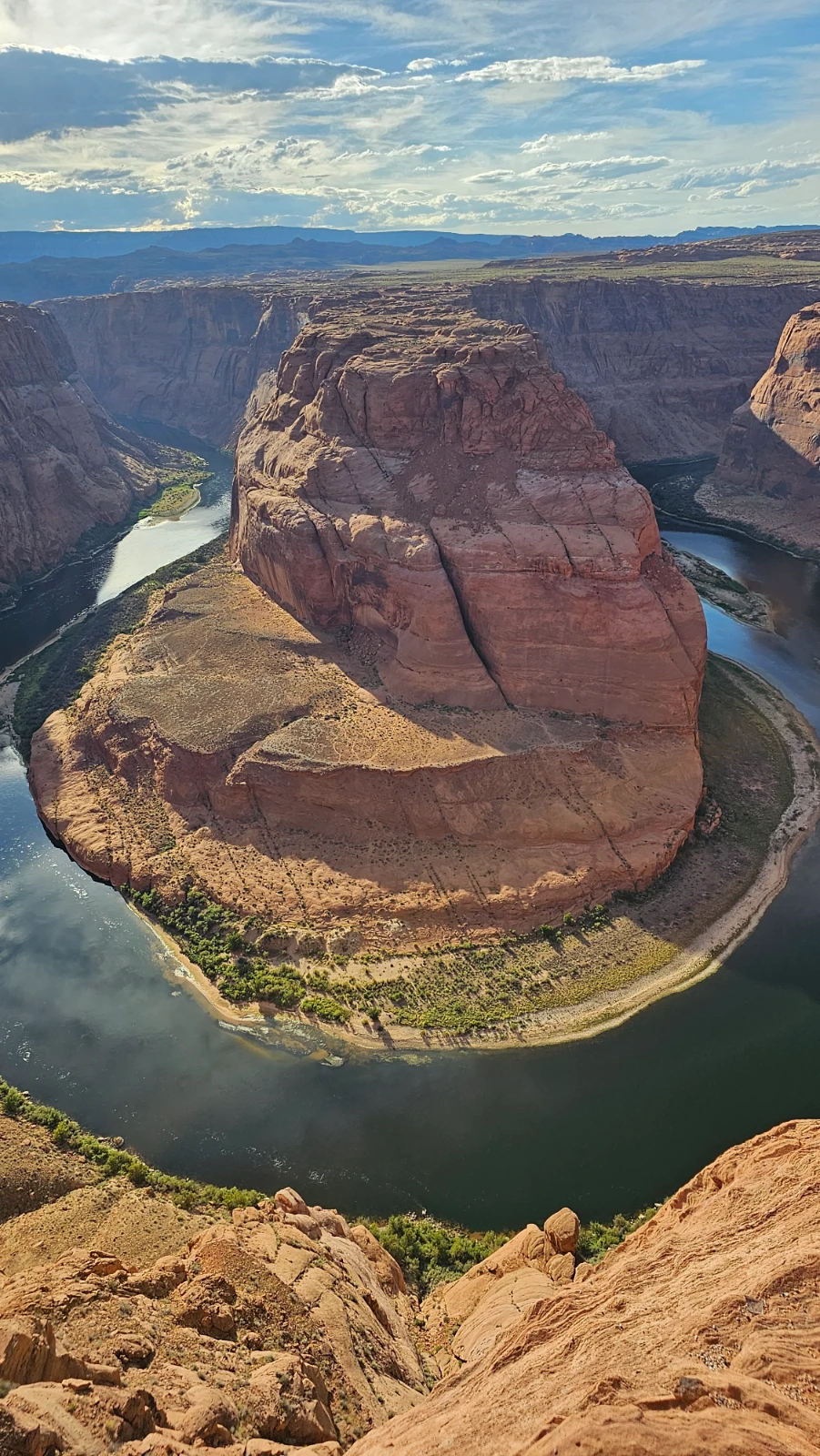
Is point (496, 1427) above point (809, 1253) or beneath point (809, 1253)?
beneath

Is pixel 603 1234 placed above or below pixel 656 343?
below

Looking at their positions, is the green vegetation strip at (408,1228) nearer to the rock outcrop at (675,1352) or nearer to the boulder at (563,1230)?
the boulder at (563,1230)

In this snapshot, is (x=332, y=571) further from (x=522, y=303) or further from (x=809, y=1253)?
(x=522, y=303)

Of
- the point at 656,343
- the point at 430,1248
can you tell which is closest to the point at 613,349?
the point at 656,343

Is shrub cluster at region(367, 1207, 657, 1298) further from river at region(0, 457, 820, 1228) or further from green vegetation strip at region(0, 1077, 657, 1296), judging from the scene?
river at region(0, 457, 820, 1228)

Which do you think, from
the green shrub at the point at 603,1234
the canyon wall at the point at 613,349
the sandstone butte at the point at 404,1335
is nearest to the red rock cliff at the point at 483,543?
the green shrub at the point at 603,1234

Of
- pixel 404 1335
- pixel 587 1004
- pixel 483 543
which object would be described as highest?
pixel 483 543

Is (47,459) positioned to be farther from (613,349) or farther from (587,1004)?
(587,1004)

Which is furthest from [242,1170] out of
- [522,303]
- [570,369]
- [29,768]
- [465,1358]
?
[522,303]
